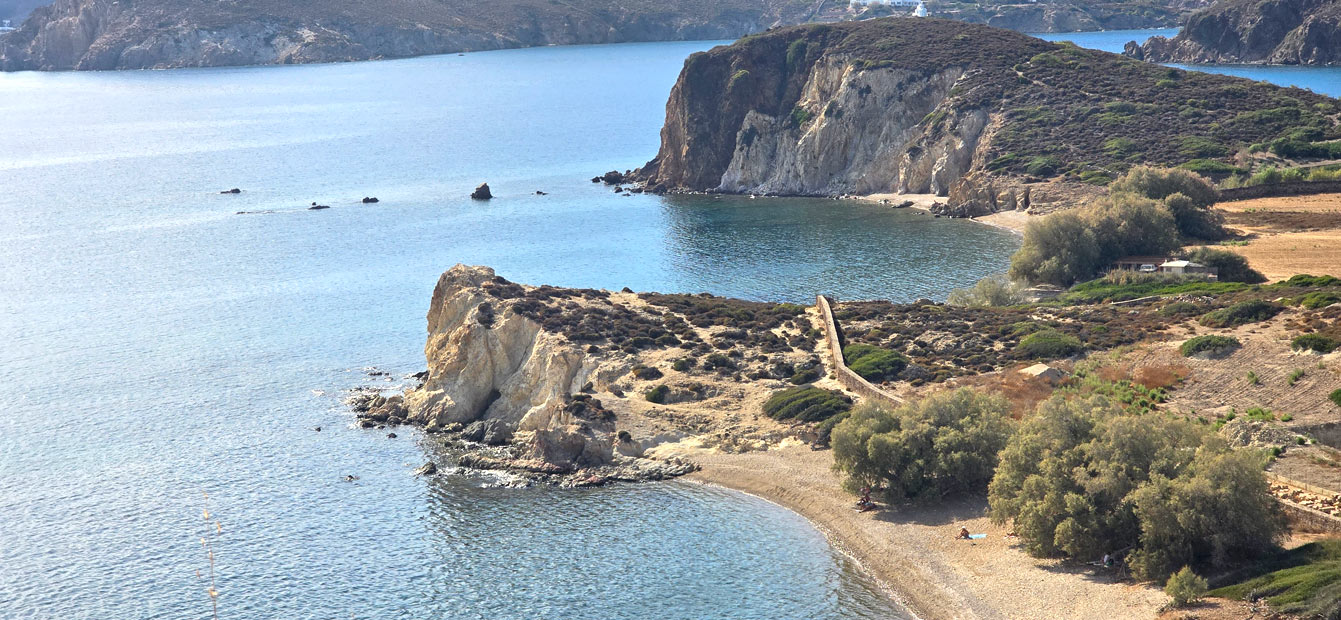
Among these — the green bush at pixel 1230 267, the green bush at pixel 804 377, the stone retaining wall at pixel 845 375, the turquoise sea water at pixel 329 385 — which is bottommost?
the turquoise sea water at pixel 329 385

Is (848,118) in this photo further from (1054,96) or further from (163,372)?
(163,372)

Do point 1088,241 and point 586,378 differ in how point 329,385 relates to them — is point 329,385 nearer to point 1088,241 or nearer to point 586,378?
point 586,378

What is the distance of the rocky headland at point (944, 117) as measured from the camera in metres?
119

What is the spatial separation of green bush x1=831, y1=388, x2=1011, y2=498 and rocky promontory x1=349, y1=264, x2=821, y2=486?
288 inches

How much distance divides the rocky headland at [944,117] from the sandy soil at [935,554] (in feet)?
203

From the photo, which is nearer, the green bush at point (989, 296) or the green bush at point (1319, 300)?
the green bush at point (1319, 300)

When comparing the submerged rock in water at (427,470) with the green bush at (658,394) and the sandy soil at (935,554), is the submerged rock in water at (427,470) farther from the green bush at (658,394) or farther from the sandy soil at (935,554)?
the sandy soil at (935,554)

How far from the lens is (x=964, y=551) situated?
152ft

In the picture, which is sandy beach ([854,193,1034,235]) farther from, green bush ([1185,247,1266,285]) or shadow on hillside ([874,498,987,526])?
shadow on hillside ([874,498,987,526])

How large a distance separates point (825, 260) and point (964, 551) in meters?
57.3

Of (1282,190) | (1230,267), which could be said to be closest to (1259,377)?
(1230,267)

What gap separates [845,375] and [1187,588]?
26.2 metres

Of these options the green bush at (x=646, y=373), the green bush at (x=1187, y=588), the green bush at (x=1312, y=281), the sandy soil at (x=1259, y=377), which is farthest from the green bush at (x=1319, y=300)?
the green bush at (x=646, y=373)

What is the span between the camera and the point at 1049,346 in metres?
63.1
